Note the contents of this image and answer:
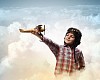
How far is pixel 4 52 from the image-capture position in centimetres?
405

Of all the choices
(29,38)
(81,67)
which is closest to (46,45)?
(29,38)

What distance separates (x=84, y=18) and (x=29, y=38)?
0.85 m

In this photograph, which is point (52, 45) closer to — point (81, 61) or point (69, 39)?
point (69, 39)

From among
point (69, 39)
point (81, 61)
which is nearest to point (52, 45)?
point (69, 39)

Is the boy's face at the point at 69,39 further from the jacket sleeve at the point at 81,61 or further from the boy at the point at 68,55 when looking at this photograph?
the jacket sleeve at the point at 81,61

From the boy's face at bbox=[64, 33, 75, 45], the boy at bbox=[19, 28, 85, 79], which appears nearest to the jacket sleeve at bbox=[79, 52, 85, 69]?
the boy at bbox=[19, 28, 85, 79]

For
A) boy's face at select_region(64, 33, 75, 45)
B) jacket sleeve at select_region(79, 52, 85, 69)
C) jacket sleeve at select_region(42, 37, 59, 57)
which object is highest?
boy's face at select_region(64, 33, 75, 45)

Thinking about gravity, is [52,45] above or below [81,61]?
above

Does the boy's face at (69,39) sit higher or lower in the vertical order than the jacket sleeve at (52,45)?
higher

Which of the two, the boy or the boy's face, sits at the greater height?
the boy's face

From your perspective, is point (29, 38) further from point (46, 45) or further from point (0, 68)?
point (0, 68)

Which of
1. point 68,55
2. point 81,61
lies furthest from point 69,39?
point 81,61

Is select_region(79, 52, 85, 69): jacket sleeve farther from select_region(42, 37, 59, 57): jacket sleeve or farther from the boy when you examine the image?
select_region(42, 37, 59, 57): jacket sleeve

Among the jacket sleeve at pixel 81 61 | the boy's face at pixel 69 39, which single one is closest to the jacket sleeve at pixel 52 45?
the boy's face at pixel 69 39
